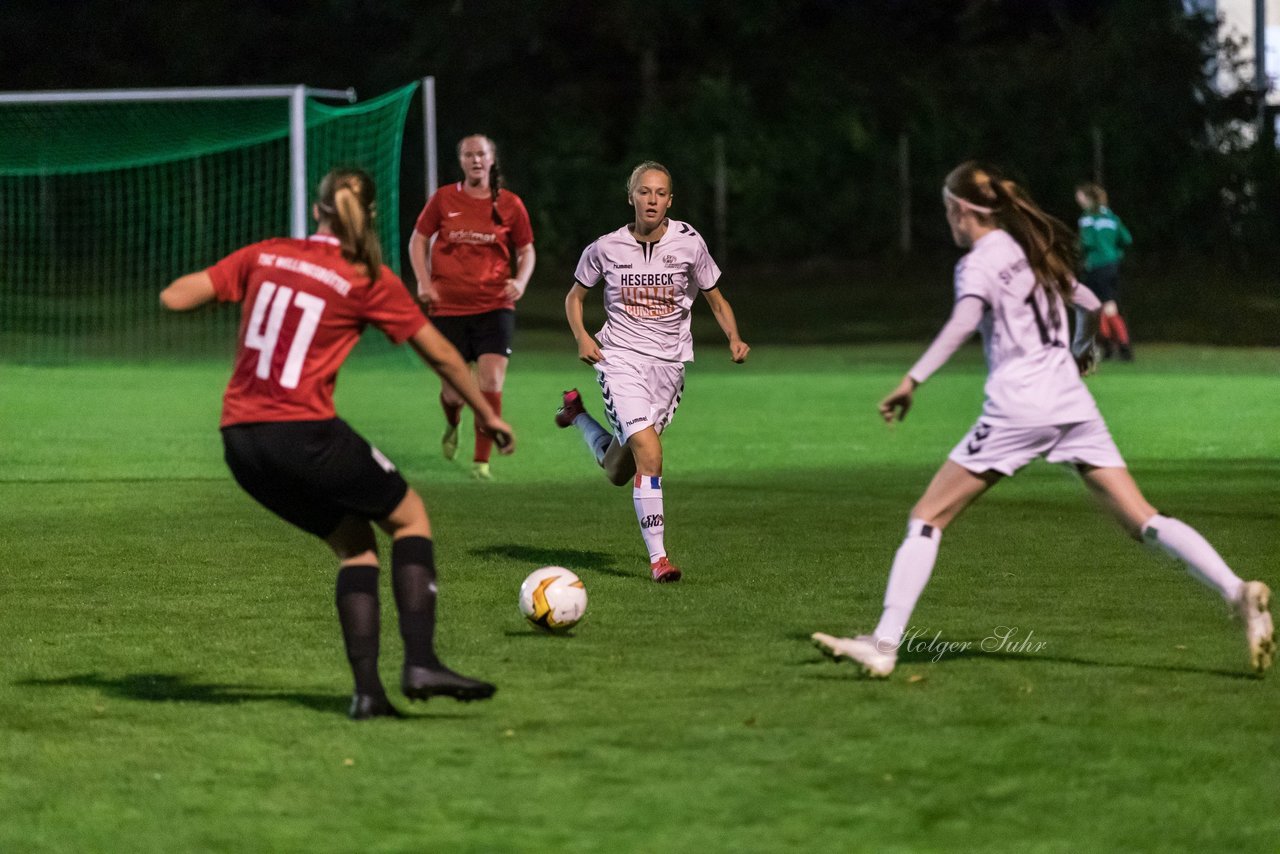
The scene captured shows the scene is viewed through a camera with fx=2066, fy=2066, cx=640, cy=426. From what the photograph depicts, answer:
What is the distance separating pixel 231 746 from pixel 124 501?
6974 mm

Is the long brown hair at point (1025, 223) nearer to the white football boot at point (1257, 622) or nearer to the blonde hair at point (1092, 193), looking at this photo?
A: the white football boot at point (1257, 622)

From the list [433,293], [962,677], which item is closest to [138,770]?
[962,677]

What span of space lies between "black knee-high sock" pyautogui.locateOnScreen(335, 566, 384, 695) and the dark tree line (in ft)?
105

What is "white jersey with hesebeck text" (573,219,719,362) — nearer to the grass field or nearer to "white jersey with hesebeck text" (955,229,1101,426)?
the grass field

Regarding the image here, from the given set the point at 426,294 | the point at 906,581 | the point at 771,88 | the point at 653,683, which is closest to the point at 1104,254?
the point at 426,294

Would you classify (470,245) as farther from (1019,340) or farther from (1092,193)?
(1092,193)

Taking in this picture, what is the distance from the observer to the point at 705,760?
5.74 metres

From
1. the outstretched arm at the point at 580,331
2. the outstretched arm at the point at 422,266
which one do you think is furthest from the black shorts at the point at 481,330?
the outstretched arm at the point at 580,331

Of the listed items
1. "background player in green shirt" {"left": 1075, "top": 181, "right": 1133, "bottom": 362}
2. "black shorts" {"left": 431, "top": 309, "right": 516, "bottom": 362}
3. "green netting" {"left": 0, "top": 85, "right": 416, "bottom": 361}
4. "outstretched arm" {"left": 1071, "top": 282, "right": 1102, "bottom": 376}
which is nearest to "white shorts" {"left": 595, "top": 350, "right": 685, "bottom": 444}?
"outstretched arm" {"left": 1071, "top": 282, "right": 1102, "bottom": 376}

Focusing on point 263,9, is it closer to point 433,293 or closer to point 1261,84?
point 1261,84

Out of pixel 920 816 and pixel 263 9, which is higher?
pixel 263 9

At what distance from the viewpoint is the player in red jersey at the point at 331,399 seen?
6.09 m

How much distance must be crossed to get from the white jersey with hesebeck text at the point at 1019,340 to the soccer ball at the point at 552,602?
1845 millimetres

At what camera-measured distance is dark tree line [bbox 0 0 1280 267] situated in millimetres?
37344
